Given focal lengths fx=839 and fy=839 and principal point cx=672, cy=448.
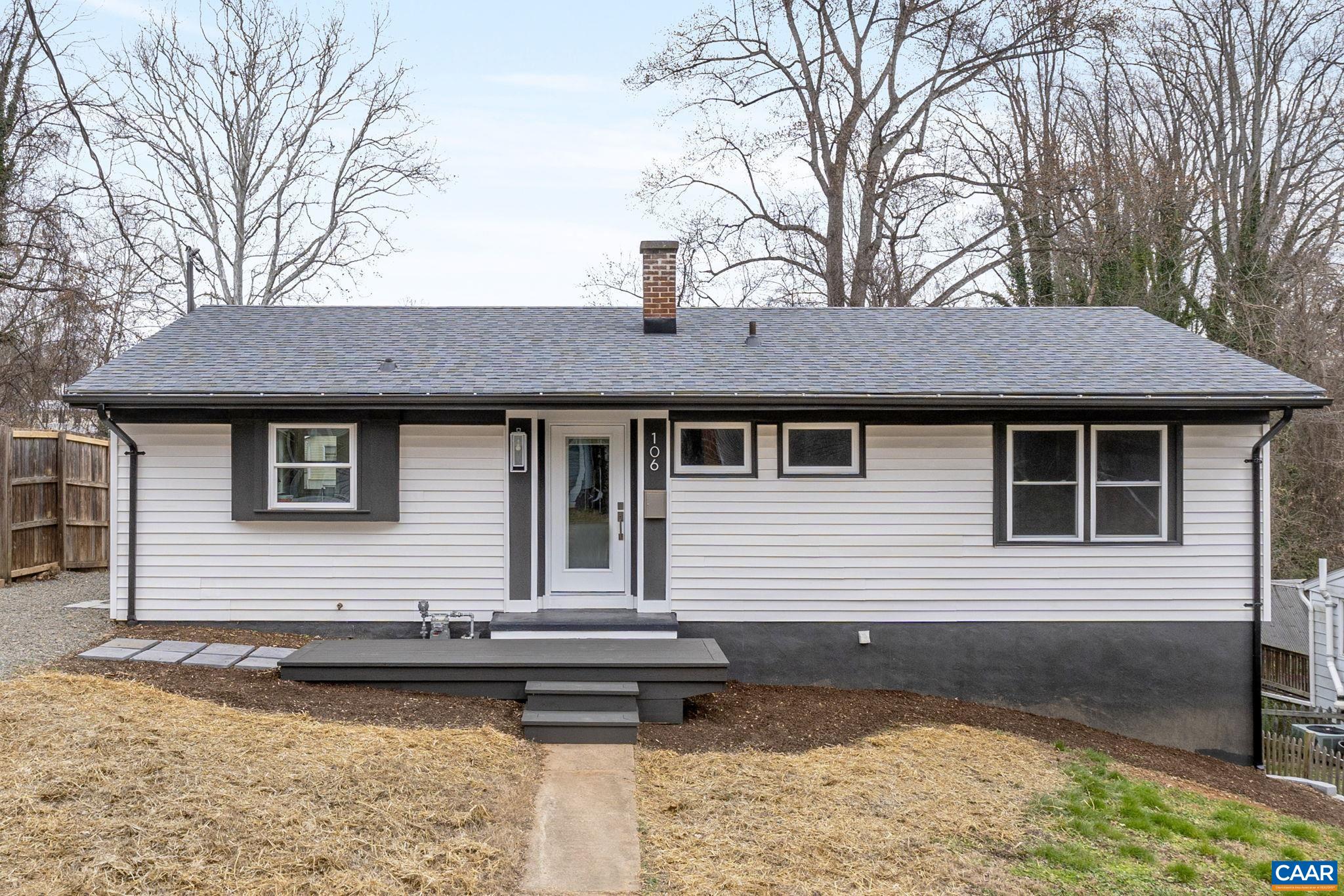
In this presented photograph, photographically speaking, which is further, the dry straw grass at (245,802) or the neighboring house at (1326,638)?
the neighboring house at (1326,638)

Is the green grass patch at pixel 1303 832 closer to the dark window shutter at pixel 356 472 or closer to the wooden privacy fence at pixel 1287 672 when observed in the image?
the wooden privacy fence at pixel 1287 672

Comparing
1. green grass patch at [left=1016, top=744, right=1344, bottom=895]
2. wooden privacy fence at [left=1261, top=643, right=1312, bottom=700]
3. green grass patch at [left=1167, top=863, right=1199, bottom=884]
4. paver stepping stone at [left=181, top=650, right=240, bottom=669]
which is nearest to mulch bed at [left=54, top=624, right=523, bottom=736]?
paver stepping stone at [left=181, top=650, right=240, bottom=669]

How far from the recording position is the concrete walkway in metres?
3.92

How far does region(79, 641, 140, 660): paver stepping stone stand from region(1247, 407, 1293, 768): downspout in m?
10.2

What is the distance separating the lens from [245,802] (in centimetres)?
423

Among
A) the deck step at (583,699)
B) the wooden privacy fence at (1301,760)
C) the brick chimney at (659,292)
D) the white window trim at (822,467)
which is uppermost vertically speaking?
the brick chimney at (659,292)

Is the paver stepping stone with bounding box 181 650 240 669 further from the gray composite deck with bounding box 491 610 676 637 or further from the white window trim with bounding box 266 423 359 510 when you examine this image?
the gray composite deck with bounding box 491 610 676 637

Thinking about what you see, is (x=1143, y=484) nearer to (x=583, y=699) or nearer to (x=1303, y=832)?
(x=1303, y=832)

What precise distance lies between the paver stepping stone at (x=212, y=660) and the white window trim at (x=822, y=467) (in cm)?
515

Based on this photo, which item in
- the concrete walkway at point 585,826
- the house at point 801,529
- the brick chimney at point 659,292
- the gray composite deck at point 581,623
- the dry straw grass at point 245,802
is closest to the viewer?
the dry straw grass at point 245,802

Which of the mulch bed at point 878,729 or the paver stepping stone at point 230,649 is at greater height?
the paver stepping stone at point 230,649

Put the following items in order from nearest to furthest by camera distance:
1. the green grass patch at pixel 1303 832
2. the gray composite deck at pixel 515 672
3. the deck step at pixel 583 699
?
the green grass patch at pixel 1303 832
the deck step at pixel 583 699
the gray composite deck at pixel 515 672

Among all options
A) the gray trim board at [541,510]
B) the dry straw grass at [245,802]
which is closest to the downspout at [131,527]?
the dry straw grass at [245,802]

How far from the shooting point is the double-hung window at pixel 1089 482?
814 centimetres
